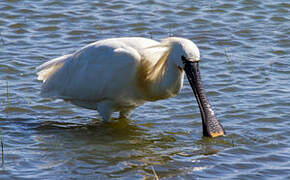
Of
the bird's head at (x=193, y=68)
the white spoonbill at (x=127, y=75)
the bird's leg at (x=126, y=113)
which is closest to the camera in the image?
the bird's head at (x=193, y=68)

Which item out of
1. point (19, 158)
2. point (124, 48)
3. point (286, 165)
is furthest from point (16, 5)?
point (286, 165)

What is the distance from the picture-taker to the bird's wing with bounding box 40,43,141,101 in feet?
27.3

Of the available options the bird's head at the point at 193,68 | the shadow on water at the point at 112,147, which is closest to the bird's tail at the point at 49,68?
the shadow on water at the point at 112,147

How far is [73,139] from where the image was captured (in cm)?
834

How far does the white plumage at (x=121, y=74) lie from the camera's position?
26.6 feet

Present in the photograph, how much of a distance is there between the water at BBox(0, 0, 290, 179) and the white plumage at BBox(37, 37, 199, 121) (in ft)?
1.30

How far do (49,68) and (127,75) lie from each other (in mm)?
1521

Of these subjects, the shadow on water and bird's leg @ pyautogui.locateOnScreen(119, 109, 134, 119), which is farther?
bird's leg @ pyautogui.locateOnScreen(119, 109, 134, 119)

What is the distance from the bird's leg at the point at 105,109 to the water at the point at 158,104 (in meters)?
0.18

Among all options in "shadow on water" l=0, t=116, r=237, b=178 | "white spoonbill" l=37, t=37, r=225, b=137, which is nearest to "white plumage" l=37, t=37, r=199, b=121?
"white spoonbill" l=37, t=37, r=225, b=137

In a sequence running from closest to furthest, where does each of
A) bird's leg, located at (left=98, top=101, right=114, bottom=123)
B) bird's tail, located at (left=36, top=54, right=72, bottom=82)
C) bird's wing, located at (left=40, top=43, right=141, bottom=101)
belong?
bird's wing, located at (left=40, top=43, right=141, bottom=101) → bird's leg, located at (left=98, top=101, right=114, bottom=123) → bird's tail, located at (left=36, top=54, right=72, bottom=82)

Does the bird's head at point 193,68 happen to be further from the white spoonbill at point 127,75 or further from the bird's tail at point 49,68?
the bird's tail at point 49,68

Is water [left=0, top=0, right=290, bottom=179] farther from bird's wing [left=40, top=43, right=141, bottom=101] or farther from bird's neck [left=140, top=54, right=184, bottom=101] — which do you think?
bird's neck [left=140, top=54, right=184, bottom=101]

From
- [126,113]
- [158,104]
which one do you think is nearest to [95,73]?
[126,113]
